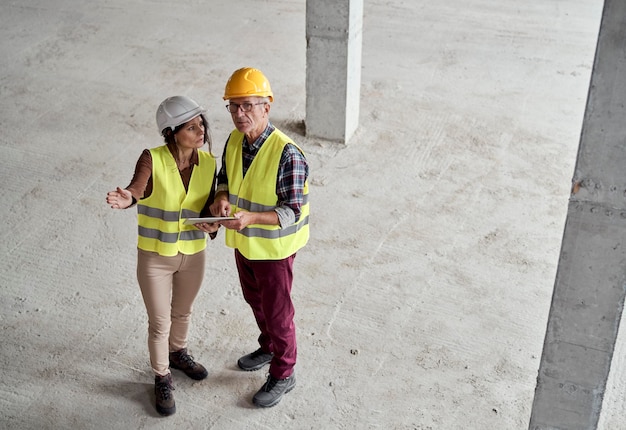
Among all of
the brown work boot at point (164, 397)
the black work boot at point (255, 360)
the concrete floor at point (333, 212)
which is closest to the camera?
the brown work boot at point (164, 397)

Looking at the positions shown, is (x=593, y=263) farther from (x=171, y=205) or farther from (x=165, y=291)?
(x=165, y=291)

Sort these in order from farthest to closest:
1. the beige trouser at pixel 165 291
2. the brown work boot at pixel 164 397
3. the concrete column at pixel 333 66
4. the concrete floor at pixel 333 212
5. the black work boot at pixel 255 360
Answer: the concrete column at pixel 333 66 → the black work boot at pixel 255 360 → the concrete floor at pixel 333 212 → the brown work boot at pixel 164 397 → the beige trouser at pixel 165 291

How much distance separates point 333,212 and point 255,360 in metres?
1.98

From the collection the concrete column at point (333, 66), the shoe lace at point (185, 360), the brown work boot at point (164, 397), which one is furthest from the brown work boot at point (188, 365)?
the concrete column at point (333, 66)

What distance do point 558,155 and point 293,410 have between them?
415 centimetres

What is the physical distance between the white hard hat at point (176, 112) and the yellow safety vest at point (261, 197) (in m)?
0.33

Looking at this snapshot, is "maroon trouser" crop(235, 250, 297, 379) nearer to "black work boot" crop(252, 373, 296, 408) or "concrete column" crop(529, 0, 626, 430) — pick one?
"black work boot" crop(252, 373, 296, 408)

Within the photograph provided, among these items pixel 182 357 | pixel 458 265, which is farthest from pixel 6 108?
pixel 458 265

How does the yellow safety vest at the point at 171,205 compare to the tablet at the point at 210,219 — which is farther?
the yellow safety vest at the point at 171,205

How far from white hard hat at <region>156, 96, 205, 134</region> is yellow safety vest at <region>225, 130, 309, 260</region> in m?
0.33

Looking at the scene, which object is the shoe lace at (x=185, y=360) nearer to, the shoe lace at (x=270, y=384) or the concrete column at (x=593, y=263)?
the shoe lace at (x=270, y=384)

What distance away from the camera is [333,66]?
7.48m

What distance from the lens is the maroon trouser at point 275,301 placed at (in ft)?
14.5

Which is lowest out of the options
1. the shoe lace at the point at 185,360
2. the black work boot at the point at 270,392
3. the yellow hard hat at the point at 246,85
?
the black work boot at the point at 270,392
